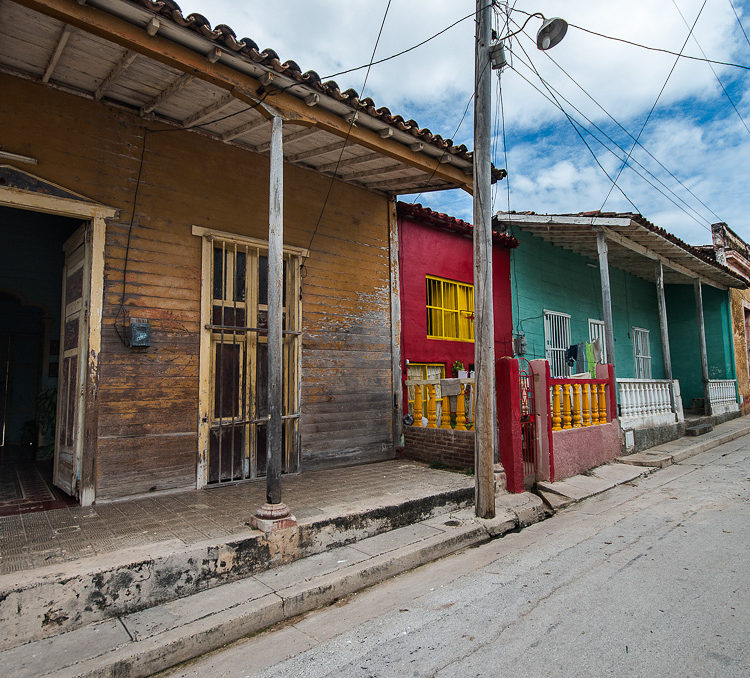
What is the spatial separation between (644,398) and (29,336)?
39.1 ft

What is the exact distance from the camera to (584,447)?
8.23 metres

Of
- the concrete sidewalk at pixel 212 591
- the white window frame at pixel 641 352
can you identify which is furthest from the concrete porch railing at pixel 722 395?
the concrete sidewalk at pixel 212 591

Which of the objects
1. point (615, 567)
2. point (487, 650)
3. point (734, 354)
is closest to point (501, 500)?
point (615, 567)

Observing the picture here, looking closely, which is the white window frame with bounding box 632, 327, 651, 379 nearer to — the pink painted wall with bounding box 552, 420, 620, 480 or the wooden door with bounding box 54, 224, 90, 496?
the pink painted wall with bounding box 552, 420, 620, 480

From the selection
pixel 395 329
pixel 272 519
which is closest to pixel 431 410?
pixel 395 329

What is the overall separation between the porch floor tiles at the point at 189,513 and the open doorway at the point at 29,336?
8.46 feet

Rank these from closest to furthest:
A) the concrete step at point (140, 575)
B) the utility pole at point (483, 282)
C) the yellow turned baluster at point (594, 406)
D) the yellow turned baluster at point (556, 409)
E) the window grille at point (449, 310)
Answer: the concrete step at point (140, 575)
the utility pole at point (483, 282)
the yellow turned baluster at point (556, 409)
the yellow turned baluster at point (594, 406)
the window grille at point (449, 310)

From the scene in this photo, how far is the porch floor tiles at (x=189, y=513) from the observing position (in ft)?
12.6

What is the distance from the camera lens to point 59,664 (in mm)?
2822

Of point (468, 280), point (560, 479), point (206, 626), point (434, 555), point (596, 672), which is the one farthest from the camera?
point (468, 280)

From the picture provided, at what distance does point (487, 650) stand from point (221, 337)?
4.53m

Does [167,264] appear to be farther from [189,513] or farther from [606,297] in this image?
[606,297]

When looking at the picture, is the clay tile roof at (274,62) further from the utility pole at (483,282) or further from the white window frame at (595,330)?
the white window frame at (595,330)

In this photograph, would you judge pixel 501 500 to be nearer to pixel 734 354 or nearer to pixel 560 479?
pixel 560 479
